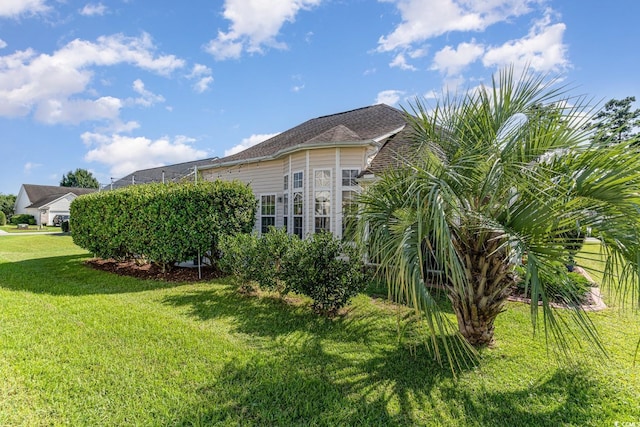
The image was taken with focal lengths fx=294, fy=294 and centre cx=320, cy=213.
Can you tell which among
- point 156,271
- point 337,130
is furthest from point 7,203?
point 337,130

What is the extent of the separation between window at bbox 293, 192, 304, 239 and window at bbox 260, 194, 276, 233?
189cm

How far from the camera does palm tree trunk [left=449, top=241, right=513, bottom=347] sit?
14.1 feet

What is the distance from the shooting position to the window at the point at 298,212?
11.5 metres

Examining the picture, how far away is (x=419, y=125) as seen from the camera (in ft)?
15.7

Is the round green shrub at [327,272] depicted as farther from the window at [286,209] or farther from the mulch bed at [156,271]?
the window at [286,209]

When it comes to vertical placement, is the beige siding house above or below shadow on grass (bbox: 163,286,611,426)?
above

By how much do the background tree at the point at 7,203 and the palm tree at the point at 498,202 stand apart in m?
71.9

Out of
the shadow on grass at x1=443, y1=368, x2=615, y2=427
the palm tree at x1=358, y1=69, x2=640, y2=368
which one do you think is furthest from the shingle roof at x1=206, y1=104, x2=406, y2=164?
the shadow on grass at x1=443, y1=368, x2=615, y2=427

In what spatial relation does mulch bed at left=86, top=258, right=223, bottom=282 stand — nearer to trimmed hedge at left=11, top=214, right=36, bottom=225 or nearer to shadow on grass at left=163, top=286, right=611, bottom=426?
shadow on grass at left=163, top=286, right=611, bottom=426

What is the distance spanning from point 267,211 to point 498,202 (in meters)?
10.9

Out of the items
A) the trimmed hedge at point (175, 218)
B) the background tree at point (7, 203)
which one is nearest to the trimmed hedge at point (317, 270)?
the trimmed hedge at point (175, 218)

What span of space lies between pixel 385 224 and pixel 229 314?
13.6ft

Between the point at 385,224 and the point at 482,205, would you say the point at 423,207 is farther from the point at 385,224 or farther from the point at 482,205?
the point at 482,205

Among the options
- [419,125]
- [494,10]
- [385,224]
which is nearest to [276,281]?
[385,224]
